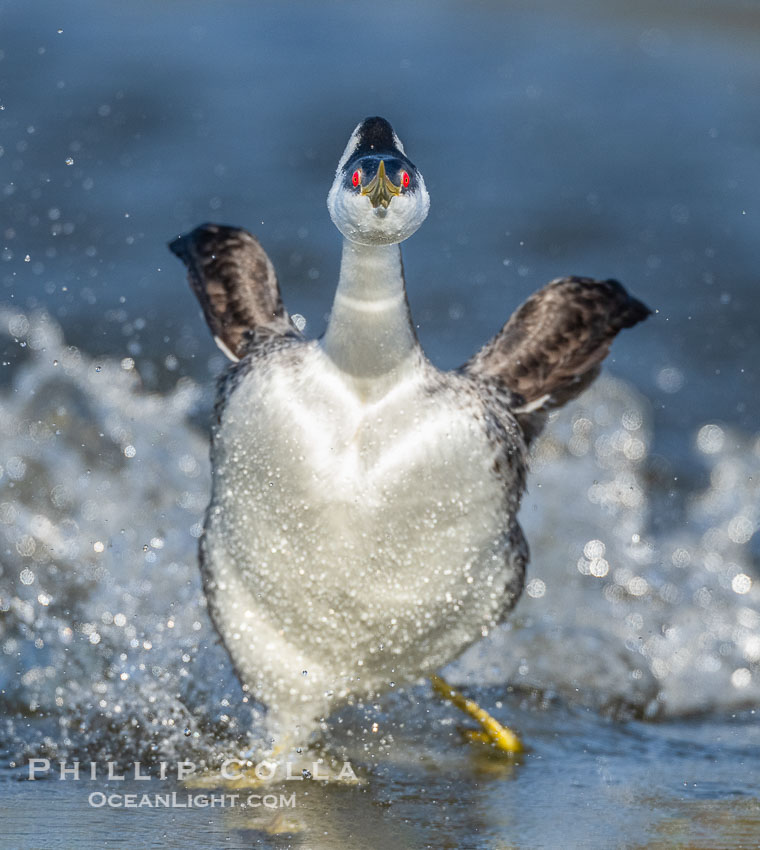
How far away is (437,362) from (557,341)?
4.33 metres

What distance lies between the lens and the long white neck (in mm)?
4598

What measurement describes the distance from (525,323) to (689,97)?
9.55 meters

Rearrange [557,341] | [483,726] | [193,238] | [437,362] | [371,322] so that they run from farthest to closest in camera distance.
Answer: [437,362] < [193,238] < [557,341] < [483,726] < [371,322]

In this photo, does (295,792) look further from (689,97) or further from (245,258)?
(689,97)

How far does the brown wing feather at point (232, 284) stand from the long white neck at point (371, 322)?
3.88 ft

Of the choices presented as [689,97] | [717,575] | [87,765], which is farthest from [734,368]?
[87,765]

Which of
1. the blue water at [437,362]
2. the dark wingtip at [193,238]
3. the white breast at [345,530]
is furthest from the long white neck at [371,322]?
the dark wingtip at [193,238]

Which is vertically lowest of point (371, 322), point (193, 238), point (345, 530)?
point (345, 530)

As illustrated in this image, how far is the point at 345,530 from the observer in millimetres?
4844

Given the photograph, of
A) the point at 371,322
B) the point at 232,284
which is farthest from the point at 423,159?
the point at 371,322

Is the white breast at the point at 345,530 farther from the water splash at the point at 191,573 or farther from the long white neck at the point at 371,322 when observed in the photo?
the water splash at the point at 191,573

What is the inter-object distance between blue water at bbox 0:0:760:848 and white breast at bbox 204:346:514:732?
45cm

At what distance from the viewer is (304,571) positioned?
16.3ft

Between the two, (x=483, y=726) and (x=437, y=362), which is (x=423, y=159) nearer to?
(x=437, y=362)
